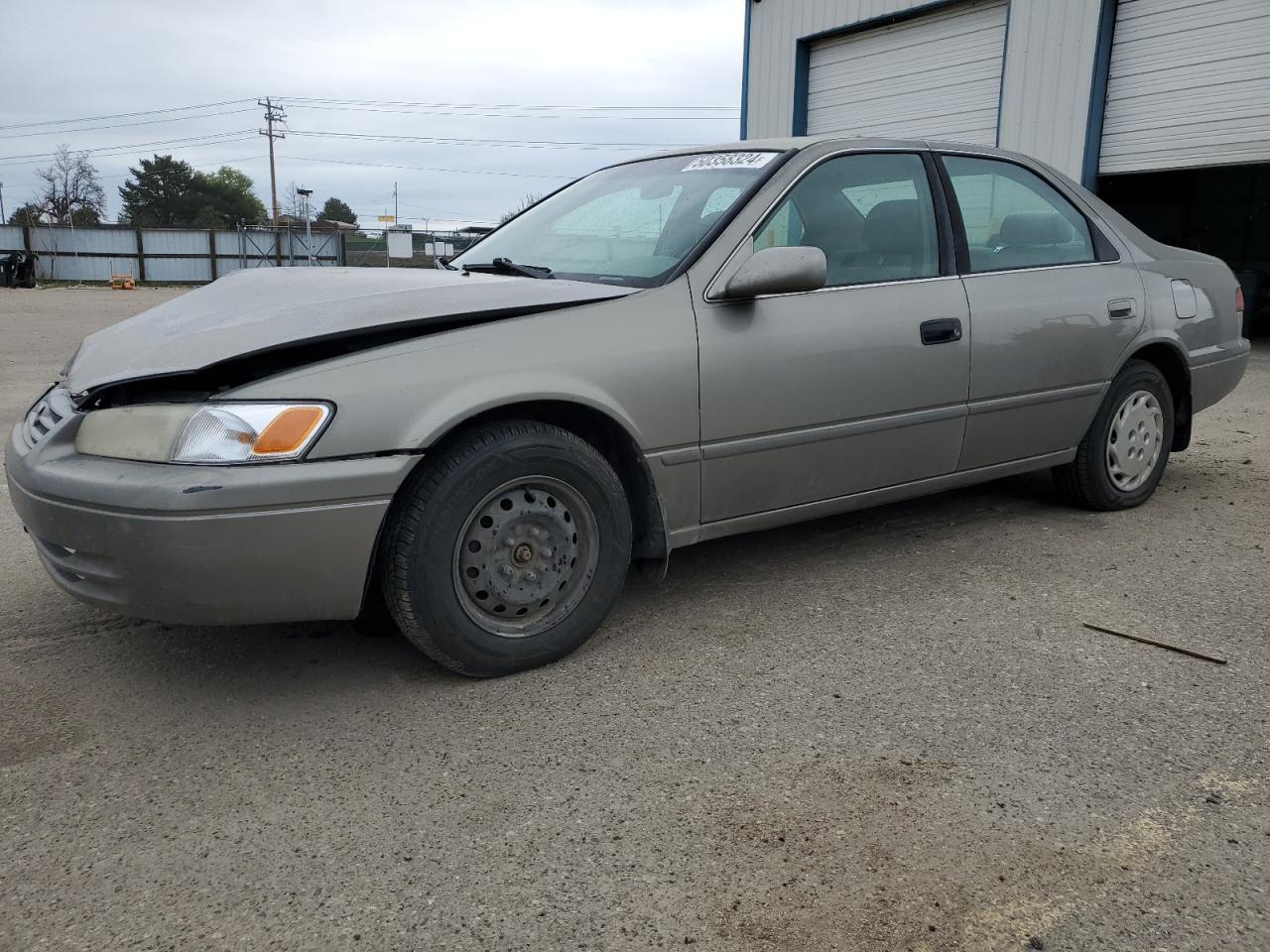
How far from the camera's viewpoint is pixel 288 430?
2.35 m

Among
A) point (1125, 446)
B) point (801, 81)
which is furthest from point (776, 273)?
point (801, 81)

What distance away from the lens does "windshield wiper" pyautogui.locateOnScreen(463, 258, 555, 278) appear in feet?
10.7

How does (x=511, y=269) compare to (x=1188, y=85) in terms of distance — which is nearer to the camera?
(x=511, y=269)

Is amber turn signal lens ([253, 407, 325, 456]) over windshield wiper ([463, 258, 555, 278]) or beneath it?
beneath

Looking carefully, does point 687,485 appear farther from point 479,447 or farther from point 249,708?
point 249,708

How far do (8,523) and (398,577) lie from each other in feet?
8.61

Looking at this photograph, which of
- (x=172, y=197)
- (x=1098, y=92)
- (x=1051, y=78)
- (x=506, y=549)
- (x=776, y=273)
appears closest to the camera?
(x=506, y=549)

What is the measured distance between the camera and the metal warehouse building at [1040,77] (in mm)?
9805

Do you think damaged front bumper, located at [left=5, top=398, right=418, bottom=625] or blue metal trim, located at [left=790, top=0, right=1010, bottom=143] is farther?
blue metal trim, located at [left=790, top=0, right=1010, bottom=143]

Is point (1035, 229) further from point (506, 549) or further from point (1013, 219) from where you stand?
point (506, 549)

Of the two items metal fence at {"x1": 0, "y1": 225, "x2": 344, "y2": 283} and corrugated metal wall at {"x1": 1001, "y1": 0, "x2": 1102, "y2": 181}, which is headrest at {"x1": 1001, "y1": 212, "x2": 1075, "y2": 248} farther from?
metal fence at {"x1": 0, "y1": 225, "x2": 344, "y2": 283}

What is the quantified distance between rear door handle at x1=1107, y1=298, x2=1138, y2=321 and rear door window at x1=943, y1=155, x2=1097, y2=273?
209mm

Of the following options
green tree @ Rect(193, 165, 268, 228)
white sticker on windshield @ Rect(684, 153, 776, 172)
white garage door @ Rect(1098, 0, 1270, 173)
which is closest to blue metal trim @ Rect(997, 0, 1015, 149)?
white garage door @ Rect(1098, 0, 1270, 173)

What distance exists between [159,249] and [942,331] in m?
38.3
